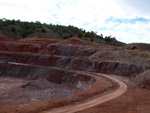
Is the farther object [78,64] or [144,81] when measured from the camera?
[78,64]

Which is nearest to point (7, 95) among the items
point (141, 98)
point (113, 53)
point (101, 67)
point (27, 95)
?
point (27, 95)

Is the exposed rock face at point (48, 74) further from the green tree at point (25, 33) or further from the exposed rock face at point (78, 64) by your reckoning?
the green tree at point (25, 33)

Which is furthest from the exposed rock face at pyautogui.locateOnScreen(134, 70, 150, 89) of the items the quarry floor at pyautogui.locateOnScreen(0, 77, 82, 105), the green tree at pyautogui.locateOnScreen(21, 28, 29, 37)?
the green tree at pyautogui.locateOnScreen(21, 28, 29, 37)

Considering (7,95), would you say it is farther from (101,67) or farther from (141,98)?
(101,67)

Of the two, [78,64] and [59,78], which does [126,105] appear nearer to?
[59,78]

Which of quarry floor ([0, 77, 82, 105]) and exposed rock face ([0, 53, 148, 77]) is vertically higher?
exposed rock face ([0, 53, 148, 77])

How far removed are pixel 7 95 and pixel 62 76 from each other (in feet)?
44.8

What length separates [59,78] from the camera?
3703cm

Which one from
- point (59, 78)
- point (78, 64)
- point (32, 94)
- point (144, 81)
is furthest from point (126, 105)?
point (78, 64)

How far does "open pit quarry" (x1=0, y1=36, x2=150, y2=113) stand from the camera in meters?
16.7

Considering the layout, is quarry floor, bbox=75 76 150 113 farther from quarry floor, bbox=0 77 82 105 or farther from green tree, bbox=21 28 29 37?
green tree, bbox=21 28 29 37

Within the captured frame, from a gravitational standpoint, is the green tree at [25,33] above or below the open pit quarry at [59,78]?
above

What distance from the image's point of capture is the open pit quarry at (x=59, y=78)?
16.7 metres

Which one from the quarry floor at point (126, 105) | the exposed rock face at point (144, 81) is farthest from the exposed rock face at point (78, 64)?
the quarry floor at point (126, 105)
